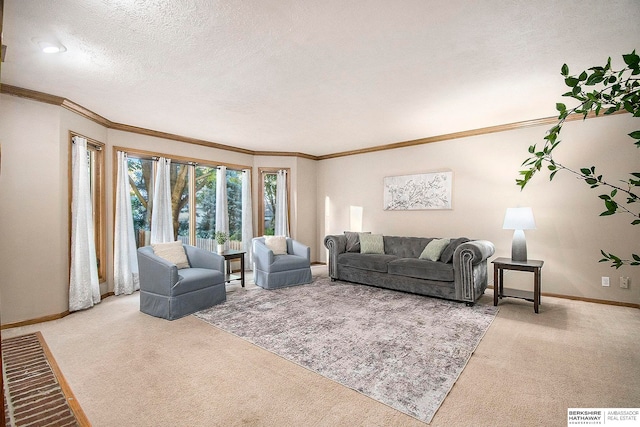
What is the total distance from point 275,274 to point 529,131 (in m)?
4.31

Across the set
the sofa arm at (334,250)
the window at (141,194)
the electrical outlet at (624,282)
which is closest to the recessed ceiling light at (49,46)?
the window at (141,194)

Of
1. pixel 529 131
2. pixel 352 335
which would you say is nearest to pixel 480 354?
pixel 352 335

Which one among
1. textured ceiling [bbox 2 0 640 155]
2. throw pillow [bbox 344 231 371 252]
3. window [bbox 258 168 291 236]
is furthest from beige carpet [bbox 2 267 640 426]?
window [bbox 258 168 291 236]

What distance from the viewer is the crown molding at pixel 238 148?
3621mm

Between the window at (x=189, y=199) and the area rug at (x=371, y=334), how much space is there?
1.72 m

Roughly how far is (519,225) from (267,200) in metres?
4.69

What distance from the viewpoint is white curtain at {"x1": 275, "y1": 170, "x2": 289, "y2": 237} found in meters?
7.03

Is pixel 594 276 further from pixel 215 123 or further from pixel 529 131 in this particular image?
pixel 215 123

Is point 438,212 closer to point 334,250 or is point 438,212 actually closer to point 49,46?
point 334,250

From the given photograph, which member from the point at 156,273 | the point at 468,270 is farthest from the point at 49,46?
the point at 468,270

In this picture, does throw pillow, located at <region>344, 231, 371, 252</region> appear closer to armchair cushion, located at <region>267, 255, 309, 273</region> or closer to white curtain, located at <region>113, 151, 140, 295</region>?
armchair cushion, located at <region>267, 255, 309, 273</region>

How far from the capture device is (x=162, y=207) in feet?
17.4

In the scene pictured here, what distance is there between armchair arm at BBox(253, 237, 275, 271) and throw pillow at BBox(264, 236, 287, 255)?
0.55ft

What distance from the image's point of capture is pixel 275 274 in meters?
5.12
